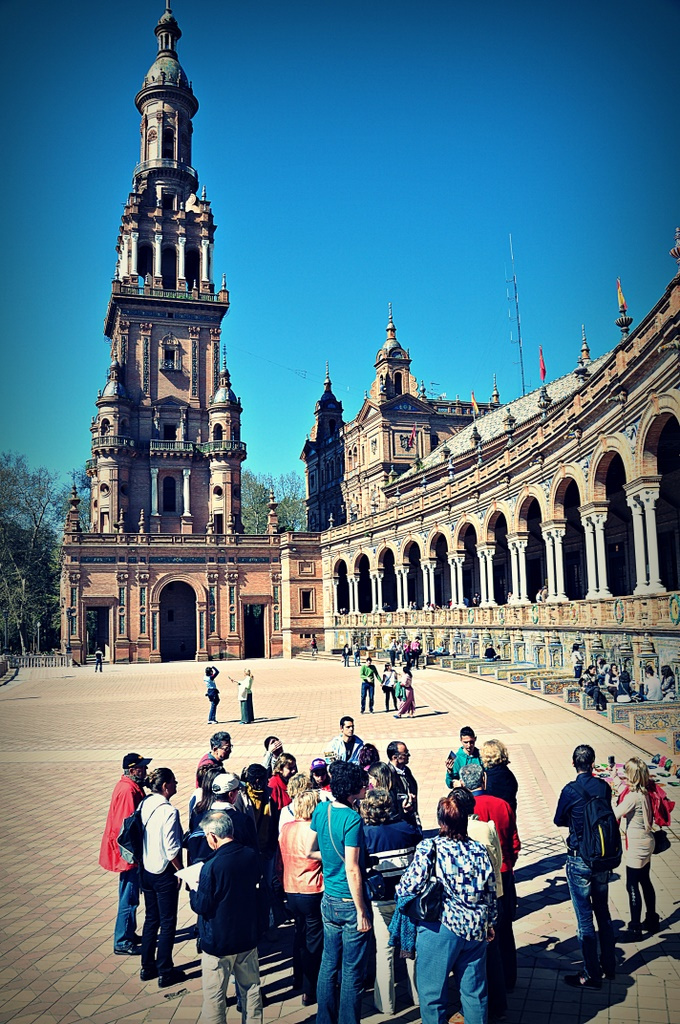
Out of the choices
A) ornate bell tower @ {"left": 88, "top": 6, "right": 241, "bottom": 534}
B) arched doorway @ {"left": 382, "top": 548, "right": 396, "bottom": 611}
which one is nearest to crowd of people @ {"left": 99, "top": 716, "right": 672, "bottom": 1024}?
Result: arched doorway @ {"left": 382, "top": 548, "right": 396, "bottom": 611}

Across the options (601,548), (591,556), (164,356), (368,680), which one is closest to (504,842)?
(368,680)

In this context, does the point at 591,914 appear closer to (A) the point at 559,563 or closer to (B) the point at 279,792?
(B) the point at 279,792

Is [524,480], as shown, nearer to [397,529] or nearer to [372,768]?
[397,529]

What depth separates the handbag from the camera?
4.77 meters

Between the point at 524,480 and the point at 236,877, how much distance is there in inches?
1003

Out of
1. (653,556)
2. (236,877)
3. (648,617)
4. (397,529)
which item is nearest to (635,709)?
(648,617)

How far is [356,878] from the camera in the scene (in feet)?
17.1

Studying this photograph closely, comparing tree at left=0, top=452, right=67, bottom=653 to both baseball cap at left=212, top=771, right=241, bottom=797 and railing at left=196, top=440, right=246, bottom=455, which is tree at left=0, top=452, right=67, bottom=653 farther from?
baseball cap at left=212, top=771, right=241, bottom=797

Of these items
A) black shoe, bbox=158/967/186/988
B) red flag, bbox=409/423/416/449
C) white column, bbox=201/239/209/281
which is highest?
white column, bbox=201/239/209/281

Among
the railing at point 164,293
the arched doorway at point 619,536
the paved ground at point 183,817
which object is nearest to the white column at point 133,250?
the railing at point 164,293

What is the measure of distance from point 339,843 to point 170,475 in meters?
57.7

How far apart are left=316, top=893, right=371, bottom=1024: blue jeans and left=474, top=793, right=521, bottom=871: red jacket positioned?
50.4 inches

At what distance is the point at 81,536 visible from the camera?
52281 millimetres

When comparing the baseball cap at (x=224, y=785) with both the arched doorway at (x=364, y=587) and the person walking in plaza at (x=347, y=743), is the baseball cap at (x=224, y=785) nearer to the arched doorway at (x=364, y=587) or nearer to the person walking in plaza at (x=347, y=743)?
the person walking in plaza at (x=347, y=743)
